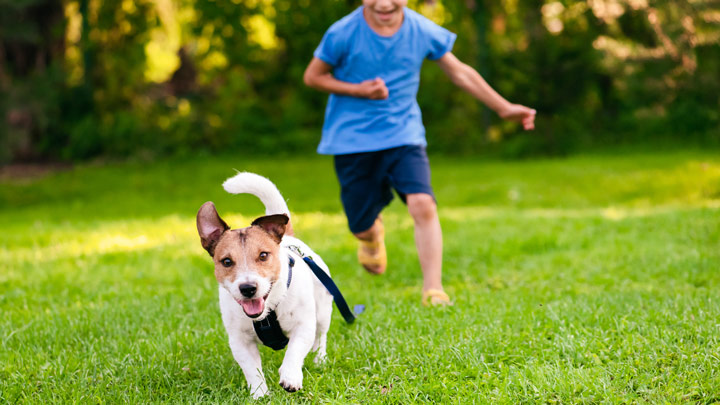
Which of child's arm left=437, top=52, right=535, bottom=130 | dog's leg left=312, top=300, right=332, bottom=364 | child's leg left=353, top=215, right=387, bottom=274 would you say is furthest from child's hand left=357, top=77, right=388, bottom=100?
dog's leg left=312, top=300, right=332, bottom=364

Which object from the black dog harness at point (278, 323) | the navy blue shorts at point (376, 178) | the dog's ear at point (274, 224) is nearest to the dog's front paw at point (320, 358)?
the black dog harness at point (278, 323)

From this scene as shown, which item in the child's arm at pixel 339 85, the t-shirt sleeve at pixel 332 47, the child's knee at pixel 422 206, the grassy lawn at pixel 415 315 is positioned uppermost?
the t-shirt sleeve at pixel 332 47

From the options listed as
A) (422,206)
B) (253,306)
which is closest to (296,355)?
(253,306)

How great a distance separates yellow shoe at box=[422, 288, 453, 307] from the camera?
507 cm

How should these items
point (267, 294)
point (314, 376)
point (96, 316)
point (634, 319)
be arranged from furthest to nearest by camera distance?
1. point (96, 316)
2. point (634, 319)
3. point (314, 376)
4. point (267, 294)

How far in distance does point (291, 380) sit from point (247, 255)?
610 millimetres

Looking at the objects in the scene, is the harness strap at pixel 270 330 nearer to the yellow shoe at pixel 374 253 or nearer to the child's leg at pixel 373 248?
the child's leg at pixel 373 248

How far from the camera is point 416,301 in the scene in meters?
5.34

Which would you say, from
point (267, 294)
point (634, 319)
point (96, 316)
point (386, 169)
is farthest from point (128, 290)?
point (634, 319)

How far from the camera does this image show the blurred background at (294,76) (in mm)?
15891

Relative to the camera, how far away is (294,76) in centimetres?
1977

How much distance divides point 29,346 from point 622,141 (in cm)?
1551

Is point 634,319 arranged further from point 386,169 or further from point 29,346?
point 29,346

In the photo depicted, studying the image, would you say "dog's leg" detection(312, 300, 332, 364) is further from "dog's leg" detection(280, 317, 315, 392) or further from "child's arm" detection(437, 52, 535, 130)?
"child's arm" detection(437, 52, 535, 130)
